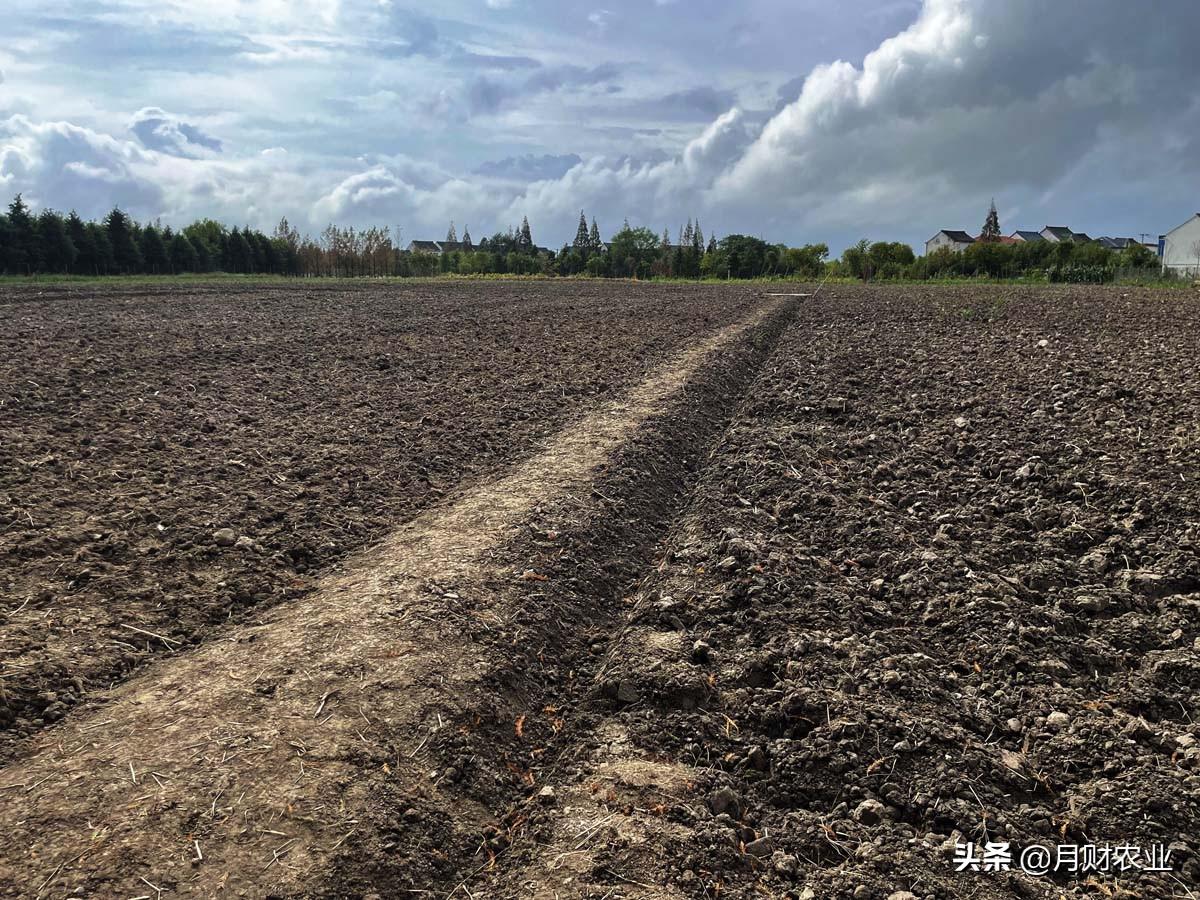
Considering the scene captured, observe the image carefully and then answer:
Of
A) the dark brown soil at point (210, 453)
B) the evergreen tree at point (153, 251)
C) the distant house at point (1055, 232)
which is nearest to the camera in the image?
the dark brown soil at point (210, 453)

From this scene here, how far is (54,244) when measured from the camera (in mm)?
54594

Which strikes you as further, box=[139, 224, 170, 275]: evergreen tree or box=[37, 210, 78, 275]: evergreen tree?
box=[139, 224, 170, 275]: evergreen tree

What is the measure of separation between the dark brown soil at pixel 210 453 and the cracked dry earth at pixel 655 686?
0.27ft

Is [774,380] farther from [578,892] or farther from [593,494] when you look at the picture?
[578,892]

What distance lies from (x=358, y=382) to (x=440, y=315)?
1200 centimetres

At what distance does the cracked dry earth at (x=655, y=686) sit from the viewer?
3.23 meters

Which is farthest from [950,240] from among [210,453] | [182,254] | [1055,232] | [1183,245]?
[210,453]

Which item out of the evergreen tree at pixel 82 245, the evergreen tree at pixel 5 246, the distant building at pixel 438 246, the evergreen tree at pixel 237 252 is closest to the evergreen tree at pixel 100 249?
the evergreen tree at pixel 82 245

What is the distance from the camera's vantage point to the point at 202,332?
17828 millimetres

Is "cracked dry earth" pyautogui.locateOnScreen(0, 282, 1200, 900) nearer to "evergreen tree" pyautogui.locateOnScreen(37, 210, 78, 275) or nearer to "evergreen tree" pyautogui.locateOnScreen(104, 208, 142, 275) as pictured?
"evergreen tree" pyautogui.locateOnScreen(37, 210, 78, 275)

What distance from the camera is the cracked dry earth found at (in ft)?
10.6

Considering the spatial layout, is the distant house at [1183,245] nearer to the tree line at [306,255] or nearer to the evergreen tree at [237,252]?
the tree line at [306,255]

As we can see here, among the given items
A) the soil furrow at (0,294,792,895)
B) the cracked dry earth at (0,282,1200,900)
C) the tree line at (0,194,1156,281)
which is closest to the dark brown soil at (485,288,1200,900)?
the cracked dry earth at (0,282,1200,900)

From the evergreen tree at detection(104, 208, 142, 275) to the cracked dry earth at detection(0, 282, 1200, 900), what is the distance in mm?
60072
